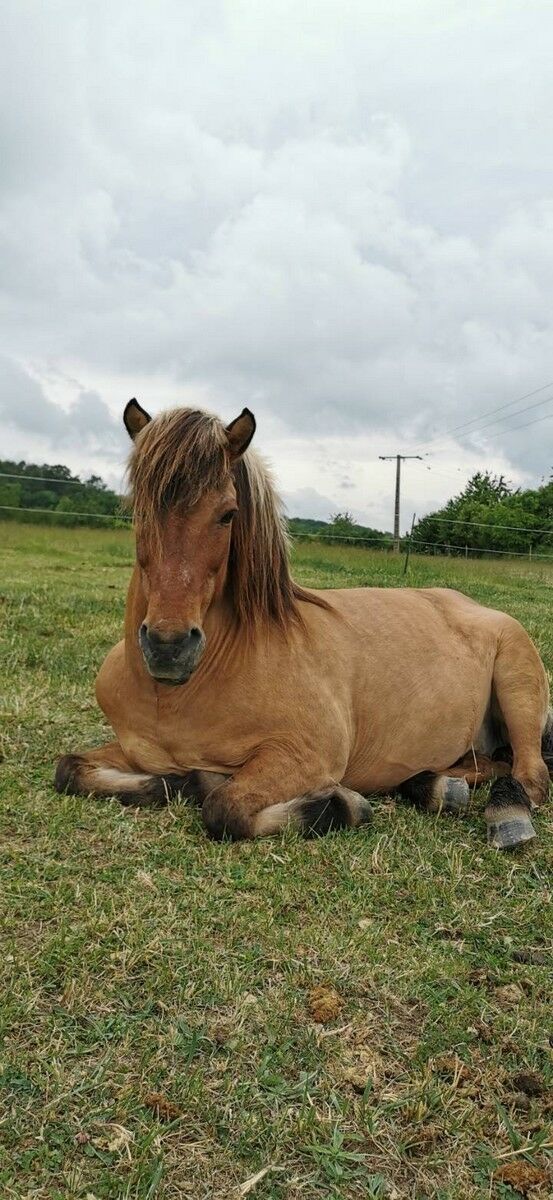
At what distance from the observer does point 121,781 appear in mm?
3697

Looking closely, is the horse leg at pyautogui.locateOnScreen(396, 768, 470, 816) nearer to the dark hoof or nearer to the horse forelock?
the dark hoof

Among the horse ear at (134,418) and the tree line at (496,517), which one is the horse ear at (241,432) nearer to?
the horse ear at (134,418)

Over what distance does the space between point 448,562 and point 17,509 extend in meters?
11.6

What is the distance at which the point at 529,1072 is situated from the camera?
2.11m

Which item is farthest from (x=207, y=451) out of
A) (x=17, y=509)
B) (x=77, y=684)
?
(x=17, y=509)

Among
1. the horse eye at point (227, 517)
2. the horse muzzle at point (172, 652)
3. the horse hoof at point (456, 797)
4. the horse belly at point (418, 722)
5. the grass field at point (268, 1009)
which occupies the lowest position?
the grass field at point (268, 1009)

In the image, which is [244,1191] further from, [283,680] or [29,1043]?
[283,680]

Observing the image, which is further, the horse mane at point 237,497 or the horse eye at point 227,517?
the horse eye at point 227,517

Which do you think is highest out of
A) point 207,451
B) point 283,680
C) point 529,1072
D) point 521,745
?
point 207,451

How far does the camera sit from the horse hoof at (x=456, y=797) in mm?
3949

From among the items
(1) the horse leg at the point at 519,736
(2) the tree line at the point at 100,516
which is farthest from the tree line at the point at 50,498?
(1) the horse leg at the point at 519,736

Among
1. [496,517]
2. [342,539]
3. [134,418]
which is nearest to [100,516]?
[342,539]

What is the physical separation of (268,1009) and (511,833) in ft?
5.48

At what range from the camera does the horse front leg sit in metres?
3.30
